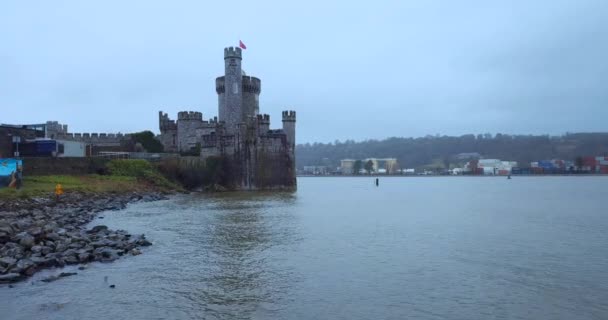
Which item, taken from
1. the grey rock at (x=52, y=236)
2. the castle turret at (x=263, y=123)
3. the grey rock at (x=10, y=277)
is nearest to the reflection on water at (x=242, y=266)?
the grey rock at (x=10, y=277)

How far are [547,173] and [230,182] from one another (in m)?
159

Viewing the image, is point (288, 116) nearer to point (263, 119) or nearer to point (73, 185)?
point (263, 119)

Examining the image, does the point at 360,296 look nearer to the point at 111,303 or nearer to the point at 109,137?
the point at 111,303

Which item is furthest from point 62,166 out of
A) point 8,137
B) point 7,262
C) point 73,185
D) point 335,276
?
point 335,276

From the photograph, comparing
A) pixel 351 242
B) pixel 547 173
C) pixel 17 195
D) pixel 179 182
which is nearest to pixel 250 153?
pixel 179 182

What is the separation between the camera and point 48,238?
1658 centimetres

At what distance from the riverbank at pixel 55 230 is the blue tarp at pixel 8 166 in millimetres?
1313

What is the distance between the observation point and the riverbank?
1438cm

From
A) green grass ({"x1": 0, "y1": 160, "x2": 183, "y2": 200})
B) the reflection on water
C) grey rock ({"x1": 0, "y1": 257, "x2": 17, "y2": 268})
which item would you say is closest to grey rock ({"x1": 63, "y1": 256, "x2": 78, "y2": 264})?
grey rock ({"x1": 0, "y1": 257, "x2": 17, "y2": 268})

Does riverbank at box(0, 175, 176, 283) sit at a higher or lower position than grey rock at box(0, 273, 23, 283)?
higher

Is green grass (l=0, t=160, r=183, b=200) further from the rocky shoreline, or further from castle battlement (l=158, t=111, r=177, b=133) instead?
castle battlement (l=158, t=111, r=177, b=133)

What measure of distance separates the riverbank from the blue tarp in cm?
131

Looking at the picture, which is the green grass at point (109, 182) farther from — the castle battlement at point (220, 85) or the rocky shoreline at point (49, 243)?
the castle battlement at point (220, 85)

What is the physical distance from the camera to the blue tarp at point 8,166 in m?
31.2
